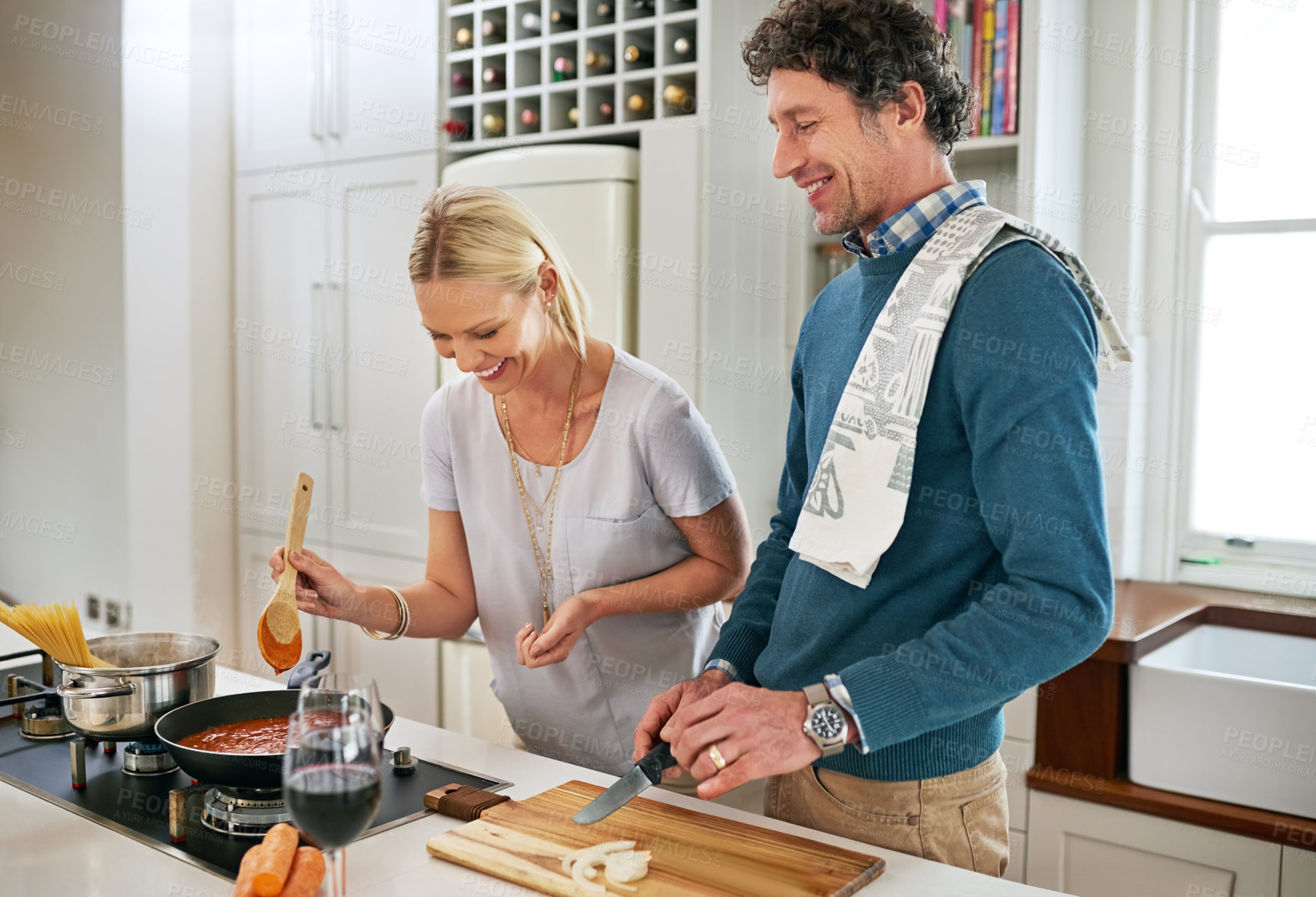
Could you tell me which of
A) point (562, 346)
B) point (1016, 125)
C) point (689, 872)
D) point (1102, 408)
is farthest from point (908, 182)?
point (1102, 408)

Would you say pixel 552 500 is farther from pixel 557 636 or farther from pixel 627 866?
pixel 627 866

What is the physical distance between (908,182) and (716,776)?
2.18 ft

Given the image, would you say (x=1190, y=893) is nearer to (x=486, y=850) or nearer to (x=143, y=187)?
(x=486, y=850)

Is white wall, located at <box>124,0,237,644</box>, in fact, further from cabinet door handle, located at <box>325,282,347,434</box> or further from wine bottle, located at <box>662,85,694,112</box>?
wine bottle, located at <box>662,85,694,112</box>

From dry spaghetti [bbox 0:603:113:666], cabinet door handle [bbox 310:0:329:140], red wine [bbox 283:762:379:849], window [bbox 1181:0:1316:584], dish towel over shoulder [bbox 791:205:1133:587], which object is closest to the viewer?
red wine [bbox 283:762:379:849]

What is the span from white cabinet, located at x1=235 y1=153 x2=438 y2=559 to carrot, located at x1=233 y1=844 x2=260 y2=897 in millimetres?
1809

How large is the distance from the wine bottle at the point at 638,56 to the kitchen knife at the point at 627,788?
1797 millimetres

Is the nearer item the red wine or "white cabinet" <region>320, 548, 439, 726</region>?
the red wine

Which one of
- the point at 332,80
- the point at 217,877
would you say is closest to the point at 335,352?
the point at 332,80

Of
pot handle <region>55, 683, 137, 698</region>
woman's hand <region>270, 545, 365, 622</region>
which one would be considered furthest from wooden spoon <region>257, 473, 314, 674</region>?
pot handle <region>55, 683, 137, 698</region>

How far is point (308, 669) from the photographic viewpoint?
1462mm

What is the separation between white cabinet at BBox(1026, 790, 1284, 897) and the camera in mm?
1753

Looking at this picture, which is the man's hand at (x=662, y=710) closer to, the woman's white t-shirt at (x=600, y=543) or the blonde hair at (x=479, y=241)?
the woman's white t-shirt at (x=600, y=543)

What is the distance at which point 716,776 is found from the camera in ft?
3.32
